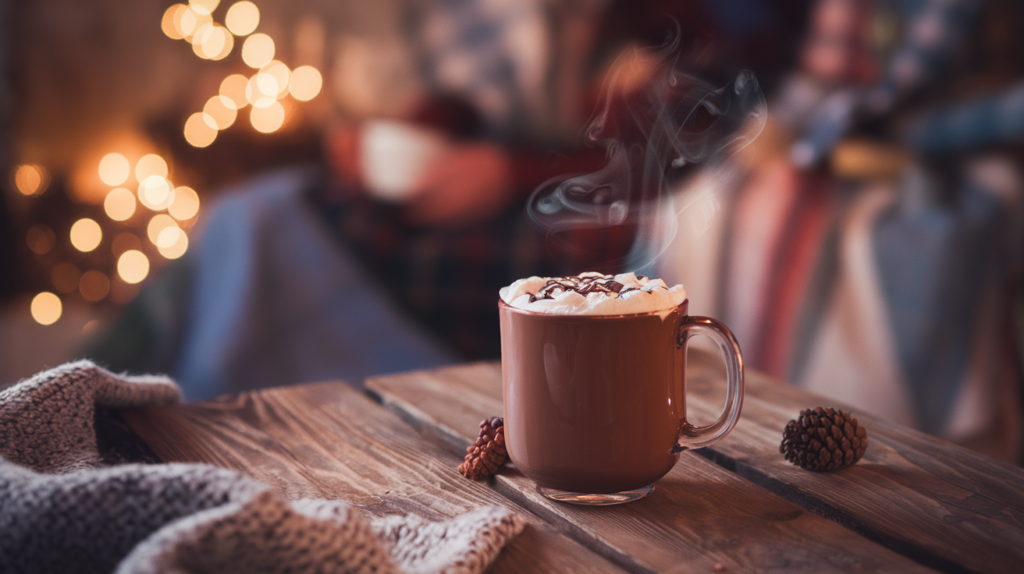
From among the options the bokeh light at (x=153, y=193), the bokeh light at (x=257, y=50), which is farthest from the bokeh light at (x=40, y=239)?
the bokeh light at (x=257, y=50)

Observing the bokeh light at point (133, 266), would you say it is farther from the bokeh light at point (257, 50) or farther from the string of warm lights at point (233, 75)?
the bokeh light at point (257, 50)

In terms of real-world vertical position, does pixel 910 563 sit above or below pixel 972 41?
below

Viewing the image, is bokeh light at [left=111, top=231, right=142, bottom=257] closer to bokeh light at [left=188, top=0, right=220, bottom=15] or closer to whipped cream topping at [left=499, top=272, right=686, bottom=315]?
bokeh light at [left=188, top=0, right=220, bottom=15]

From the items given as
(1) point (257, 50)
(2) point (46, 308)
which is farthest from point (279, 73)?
(2) point (46, 308)

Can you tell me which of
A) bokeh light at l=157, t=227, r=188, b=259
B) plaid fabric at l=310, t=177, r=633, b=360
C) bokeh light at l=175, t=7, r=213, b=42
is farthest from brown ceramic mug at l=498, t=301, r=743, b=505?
bokeh light at l=175, t=7, r=213, b=42

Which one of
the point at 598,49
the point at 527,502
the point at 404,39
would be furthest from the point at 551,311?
the point at 404,39

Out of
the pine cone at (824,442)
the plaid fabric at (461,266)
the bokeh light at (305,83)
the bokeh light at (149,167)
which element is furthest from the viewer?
the bokeh light at (305,83)

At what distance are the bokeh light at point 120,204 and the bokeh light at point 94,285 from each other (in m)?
0.21

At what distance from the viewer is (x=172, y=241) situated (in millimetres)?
2592

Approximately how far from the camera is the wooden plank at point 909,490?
490 mm

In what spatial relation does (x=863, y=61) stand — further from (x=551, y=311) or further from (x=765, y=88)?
(x=551, y=311)

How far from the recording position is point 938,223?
4.75ft

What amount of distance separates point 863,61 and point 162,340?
1.87 meters

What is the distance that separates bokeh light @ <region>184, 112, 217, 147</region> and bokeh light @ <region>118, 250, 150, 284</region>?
1.40 ft
